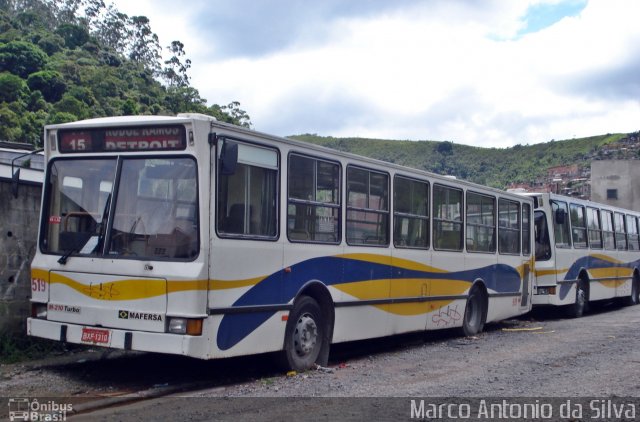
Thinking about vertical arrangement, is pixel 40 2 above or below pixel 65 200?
above

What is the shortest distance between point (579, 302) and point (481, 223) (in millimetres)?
6361

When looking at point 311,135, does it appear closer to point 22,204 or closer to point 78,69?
point 78,69

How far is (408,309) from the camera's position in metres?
12.4

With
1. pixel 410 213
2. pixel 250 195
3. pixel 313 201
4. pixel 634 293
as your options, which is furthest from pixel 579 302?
pixel 250 195

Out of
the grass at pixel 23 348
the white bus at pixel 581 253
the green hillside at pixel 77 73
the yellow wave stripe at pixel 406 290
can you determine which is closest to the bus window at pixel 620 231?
the white bus at pixel 581 253

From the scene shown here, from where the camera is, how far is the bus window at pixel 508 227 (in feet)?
52.3

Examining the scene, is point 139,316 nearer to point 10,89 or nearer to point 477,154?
point 10,89

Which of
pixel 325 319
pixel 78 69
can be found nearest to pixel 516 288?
pixel 325 319

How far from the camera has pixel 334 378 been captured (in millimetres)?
9359

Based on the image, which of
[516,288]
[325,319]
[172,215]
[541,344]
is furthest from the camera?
[516,288]

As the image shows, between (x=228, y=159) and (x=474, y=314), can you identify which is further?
(x=474, y=314)

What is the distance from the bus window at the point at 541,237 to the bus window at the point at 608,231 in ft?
14.0

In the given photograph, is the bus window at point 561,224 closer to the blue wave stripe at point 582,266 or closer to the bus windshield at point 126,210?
the blue wave stripe at point 582,266

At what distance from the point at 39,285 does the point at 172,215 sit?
74.4 inches
